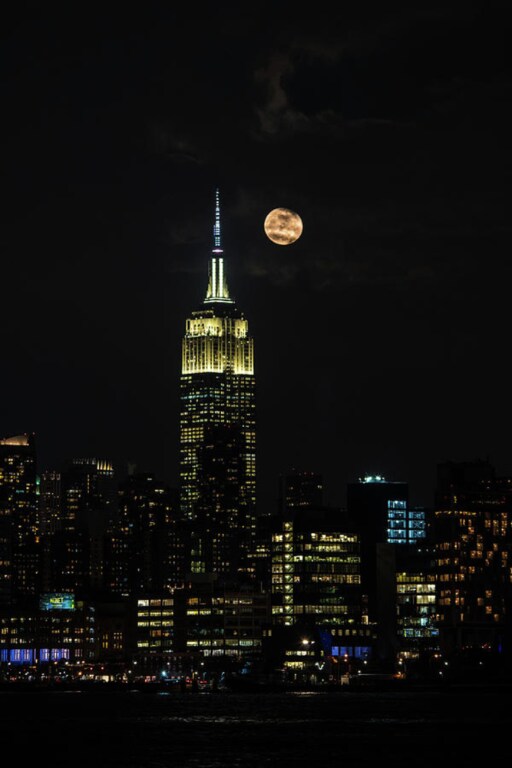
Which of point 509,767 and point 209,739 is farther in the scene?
point 209,739

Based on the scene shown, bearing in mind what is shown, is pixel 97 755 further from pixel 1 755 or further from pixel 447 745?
pixel 447 745

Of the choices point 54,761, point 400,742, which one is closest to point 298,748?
point 400,742

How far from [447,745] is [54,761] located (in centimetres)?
3679

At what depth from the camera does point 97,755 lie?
7008 inches

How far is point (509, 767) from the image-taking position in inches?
6378

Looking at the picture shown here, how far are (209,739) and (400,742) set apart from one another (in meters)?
18.7

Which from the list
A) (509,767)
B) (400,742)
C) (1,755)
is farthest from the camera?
(400,742)

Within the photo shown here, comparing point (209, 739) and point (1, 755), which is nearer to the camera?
point (1, 755)

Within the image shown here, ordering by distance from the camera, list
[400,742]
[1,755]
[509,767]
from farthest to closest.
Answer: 1. [400,742]
2. [1,755]
3. [509,767]

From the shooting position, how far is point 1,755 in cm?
17588

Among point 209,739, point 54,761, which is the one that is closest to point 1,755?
point 54,761

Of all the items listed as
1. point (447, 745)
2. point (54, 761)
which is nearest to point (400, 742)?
point (447, 745)

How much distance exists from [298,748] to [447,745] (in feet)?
44.5

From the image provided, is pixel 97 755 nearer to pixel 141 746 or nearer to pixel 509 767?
pixel 141 746
